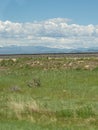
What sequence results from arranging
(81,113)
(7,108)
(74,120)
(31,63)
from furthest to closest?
1. (31,63)
2. (7,108)
3. (81,113)
4. (74,120)

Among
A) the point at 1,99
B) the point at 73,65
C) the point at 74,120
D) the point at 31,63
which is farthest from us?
the point at 31,63

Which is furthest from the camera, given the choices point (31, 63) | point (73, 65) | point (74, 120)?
point (31, 63)

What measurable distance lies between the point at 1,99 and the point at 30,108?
6.76 meters

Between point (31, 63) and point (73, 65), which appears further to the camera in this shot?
point (31, 63)

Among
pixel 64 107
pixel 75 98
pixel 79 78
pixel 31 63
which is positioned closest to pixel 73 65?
pixel 31 63

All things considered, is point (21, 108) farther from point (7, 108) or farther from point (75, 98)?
point (75, 98)

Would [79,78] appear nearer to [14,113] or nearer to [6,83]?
[6,83]

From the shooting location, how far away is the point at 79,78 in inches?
1991

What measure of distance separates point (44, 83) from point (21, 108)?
18.2 meters

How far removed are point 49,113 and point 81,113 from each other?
7.08 feet

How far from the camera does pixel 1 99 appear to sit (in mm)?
35969

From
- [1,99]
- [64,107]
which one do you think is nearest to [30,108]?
[64,107]

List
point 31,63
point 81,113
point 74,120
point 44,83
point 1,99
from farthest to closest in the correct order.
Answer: point 31,63 < point 44,83 < point 1,99 < point 81,113 < point 74,120

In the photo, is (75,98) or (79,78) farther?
(79,78)
